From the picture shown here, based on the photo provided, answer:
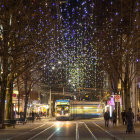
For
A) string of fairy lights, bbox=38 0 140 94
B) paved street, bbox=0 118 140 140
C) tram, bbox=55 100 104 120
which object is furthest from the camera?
tram, bbox=55 100 104 120

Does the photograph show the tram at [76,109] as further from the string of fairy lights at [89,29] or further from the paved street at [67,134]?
the paved street at [67,134]

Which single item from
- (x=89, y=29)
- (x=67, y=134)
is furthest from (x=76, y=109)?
(x=67, y=134)

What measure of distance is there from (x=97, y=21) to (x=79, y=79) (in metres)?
30.8

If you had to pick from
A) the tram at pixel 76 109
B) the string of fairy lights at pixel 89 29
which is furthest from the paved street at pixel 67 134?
the tram at pixel 76 109

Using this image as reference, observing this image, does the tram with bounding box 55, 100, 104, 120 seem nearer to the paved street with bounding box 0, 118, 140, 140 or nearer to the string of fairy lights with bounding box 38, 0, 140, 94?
the string of fairy lights with bounding box 38, 0, 140, 94

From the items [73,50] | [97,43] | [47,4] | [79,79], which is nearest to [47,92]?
[79,79]

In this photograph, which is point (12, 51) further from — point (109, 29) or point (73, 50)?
point (73, 50)

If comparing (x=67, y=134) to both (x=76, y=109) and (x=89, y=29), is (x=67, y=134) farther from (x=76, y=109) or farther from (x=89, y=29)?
(x=76, y=109)

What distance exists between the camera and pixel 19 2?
91.4 feet

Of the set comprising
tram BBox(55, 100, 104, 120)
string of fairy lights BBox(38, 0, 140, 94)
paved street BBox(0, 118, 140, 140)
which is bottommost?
paved street BBox(0, 118, 140, 140)

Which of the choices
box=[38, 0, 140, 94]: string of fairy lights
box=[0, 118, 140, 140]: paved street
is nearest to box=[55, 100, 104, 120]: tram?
box=[38, 0, 140, 94]: string of fairy lights

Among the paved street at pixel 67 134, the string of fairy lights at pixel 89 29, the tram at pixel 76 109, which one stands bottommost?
the paved street at pixel 67 134

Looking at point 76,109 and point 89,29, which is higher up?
point 89,29

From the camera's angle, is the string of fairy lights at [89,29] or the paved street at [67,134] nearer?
the paved street at [67,134]
